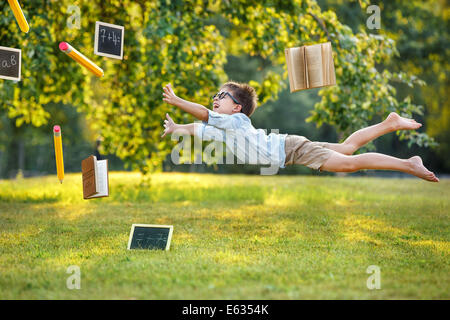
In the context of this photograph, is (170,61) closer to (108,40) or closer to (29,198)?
(108,40)

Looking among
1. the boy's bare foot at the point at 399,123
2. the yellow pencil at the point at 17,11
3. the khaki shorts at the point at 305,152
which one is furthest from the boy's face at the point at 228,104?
the yellow pencil at the point at 17,11

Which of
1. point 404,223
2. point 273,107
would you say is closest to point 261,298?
point 404,223

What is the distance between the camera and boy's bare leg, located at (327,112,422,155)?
4.99m

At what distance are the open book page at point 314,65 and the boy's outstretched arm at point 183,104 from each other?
4.11ft

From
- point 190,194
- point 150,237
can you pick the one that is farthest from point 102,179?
point 190,194

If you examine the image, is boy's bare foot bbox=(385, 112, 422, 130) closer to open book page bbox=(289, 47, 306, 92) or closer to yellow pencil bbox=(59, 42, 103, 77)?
open book page bbox=(289, 47, 306, 92)

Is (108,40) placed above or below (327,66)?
above

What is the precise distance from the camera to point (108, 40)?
529 centimetres

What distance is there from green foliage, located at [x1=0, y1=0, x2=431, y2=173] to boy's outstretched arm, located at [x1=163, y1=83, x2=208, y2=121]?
2.38 metres

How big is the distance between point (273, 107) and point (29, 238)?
18.5m

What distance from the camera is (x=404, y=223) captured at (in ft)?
21.2

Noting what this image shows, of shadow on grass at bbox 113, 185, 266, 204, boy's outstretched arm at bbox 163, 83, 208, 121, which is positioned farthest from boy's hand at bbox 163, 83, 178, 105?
shadow on grass at bbox 113, 185, 266, 204

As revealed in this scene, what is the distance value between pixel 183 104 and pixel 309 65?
1.48 metres

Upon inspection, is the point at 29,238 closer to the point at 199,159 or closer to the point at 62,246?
the point at 62,246
